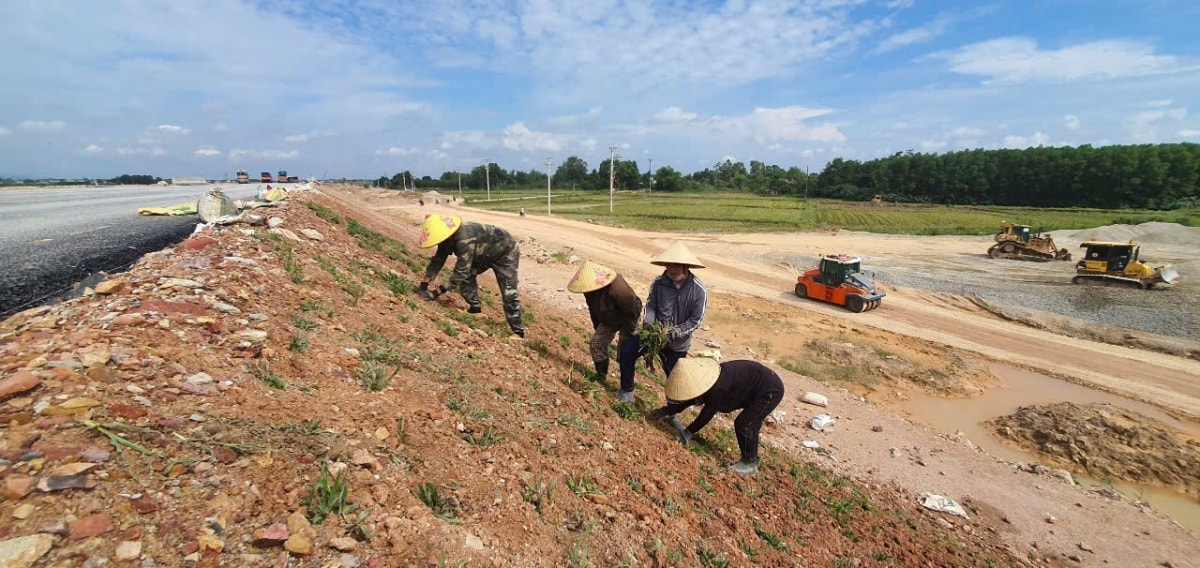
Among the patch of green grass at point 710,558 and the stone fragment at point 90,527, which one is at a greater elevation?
the stone fragment at point 90,527

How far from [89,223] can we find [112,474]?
11604 mm

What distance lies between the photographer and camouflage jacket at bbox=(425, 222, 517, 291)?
23.0ft

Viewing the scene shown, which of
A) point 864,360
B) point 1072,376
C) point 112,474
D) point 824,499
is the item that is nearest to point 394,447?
point 112,474

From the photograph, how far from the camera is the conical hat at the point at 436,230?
258 inches

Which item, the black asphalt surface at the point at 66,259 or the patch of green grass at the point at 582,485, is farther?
the black asphalt surface at the point at 66,259

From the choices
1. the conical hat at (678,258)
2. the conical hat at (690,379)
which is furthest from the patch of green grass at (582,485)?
the conical hat at (678,258)

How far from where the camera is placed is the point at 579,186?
105 m

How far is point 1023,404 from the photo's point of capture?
1163cm

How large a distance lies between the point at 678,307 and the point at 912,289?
1990 centimetres

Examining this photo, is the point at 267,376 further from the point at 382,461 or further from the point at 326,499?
the point at 326,499

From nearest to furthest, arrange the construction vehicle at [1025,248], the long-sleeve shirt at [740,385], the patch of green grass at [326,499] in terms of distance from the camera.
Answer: the patch of green grass at [326,499]
the long-sleeve shirt at [740,385]
the construction vehicle at [1025,248]

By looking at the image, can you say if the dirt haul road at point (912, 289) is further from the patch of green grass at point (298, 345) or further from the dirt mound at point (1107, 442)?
the patch of green grass at point (298, 345)

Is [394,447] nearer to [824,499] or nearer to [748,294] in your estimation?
[824,499]

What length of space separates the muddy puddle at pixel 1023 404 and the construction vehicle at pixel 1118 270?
1211 cm
